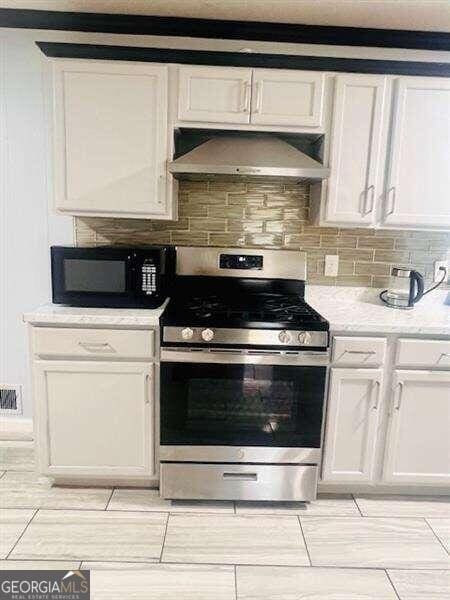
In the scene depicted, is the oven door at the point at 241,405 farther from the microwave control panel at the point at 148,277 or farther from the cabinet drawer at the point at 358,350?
the microwave control panel at the point at 148,277

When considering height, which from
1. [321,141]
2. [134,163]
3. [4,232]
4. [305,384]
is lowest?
[305,384]

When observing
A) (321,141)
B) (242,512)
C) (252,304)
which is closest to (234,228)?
(252,304)

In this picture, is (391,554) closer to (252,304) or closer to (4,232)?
(252,304)

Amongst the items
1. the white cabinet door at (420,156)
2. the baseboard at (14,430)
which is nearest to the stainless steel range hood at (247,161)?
the white cabinet door at (420,156)

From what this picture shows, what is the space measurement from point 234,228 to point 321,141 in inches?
26.1

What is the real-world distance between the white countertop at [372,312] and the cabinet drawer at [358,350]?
49 mm

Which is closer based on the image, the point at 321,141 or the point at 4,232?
the point at 321,141

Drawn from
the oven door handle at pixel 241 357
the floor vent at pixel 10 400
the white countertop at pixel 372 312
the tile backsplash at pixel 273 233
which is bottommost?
the floor vent at pixel 10 400

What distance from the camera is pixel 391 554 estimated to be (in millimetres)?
1742

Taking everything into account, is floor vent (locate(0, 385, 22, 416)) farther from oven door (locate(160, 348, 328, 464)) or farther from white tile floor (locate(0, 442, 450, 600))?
oven door (locate(160, 348, 328, 464))

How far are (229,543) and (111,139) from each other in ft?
6.49

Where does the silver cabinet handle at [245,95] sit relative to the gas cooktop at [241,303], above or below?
above

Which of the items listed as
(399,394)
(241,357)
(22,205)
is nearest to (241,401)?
(241,357)

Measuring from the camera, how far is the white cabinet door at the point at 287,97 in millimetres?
1999
